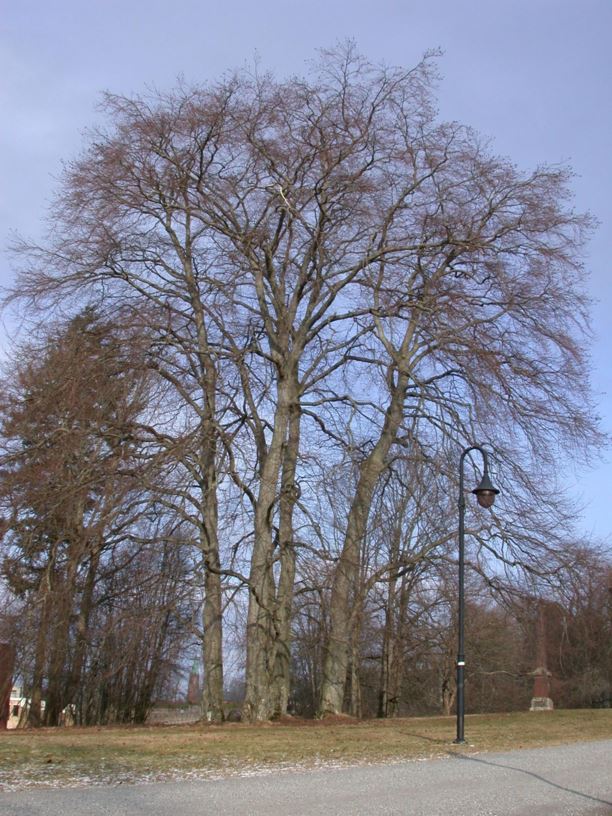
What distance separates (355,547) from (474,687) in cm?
2067

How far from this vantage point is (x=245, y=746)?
13086 mm

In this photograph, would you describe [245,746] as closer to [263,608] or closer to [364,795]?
[364,795]

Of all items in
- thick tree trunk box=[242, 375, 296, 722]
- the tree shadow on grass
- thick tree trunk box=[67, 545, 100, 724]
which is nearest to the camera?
the tree shadow on grass

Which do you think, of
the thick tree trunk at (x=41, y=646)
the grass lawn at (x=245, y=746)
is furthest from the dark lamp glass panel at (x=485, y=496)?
the thick tree trunk at (x=41, y=646)

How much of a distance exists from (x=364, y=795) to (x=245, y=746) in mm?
4583

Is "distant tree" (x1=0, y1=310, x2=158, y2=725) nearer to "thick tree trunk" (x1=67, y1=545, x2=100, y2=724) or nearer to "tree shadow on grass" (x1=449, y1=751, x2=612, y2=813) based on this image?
"thick tree trunk" (x1=67, y1=545, x2=100, y2=724)

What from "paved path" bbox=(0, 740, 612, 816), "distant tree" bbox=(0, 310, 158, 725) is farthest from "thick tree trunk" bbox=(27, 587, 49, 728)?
"paved path" bbox=(0, 740, 612, 816)

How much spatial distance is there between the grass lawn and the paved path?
83cm

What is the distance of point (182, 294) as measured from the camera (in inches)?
827

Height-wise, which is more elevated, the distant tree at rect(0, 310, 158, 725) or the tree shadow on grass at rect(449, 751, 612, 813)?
the distant tree at rect(0, 310, 158, 725)

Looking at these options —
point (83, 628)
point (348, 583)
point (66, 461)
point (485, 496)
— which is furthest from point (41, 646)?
point (485, 496)

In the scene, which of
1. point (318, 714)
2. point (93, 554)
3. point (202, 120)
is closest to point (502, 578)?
point (318, 714)

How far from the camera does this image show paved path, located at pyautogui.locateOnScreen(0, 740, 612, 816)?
26.2 ft

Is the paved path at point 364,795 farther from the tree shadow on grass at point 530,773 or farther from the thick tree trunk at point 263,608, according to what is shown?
the thick tree trunk at point 263,608
